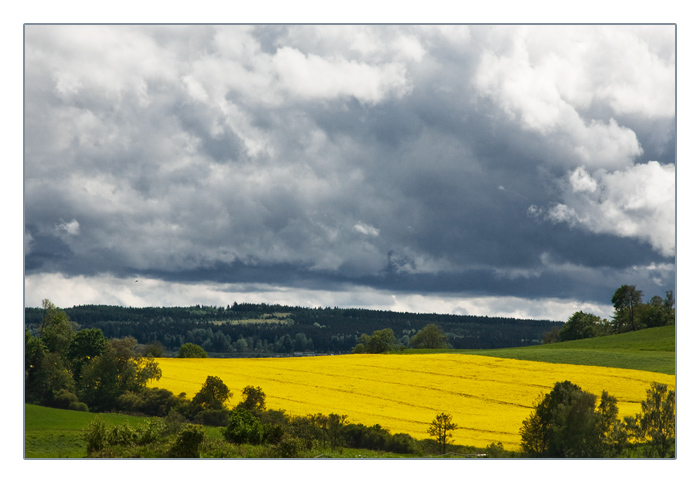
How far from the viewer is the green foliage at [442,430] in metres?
26.5

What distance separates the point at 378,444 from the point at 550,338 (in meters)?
36.1

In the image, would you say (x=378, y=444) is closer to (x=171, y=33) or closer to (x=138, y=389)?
(x=138, y=389)

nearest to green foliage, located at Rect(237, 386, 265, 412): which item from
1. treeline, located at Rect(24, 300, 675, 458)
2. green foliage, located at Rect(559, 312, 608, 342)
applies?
treeline, located at Rect(24, 300, 675, 458)

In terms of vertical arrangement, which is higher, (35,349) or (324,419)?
→ (35,349)

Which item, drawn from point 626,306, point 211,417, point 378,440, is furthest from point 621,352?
point 211,417

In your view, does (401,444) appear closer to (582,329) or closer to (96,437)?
(96,437)

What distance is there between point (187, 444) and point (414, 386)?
13.8 meters

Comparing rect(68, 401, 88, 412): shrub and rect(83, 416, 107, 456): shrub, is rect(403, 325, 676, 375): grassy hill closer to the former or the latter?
rect(83, 416, 107, 456): shrub

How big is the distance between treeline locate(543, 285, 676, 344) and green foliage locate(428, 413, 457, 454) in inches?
464

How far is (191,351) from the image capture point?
123ft

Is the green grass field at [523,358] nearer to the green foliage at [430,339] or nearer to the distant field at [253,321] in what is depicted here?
the green foliage at [430,339]

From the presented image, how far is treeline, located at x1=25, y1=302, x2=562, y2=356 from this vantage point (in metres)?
32.3

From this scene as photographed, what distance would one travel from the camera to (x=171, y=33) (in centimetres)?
2798
